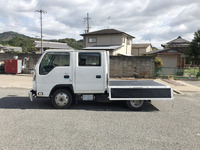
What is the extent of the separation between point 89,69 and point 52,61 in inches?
52.1

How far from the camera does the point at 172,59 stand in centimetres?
2288

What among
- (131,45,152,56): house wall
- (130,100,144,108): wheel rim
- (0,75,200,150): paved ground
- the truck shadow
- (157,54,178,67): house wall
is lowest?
(0,75,200,150): paved ground

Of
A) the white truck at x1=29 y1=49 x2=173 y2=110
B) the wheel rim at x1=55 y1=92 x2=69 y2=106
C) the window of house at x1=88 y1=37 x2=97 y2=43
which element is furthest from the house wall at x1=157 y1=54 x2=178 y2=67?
the wheel rim at x1=55 y1=92 x2=69 y2=106

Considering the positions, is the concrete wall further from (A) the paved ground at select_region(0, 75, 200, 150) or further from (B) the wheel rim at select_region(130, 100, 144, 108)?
(B) the wheel rim at select_region(130, 100, 144, 108)

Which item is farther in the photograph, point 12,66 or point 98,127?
point 12,66

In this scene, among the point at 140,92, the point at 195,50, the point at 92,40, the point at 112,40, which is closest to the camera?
the point at 140,92

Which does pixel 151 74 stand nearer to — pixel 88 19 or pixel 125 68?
pixel 125 68

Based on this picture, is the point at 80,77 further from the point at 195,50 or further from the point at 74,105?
the point at 195,50

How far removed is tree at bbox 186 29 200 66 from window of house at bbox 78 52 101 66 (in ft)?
50.0

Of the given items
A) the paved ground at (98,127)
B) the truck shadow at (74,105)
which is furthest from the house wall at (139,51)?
the truck shadow at (74,105)

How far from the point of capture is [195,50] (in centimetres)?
1697

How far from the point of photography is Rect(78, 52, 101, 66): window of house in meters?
5.50

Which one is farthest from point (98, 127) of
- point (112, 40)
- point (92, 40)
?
point (92, 40)

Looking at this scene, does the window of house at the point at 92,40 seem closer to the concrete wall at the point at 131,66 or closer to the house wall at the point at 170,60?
the house wall at the point at 170,60
